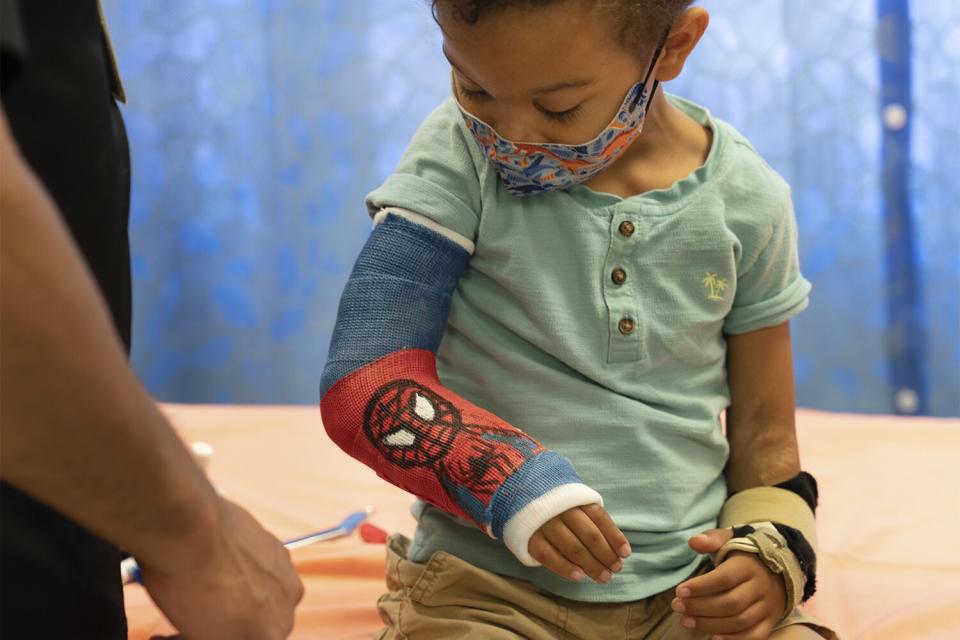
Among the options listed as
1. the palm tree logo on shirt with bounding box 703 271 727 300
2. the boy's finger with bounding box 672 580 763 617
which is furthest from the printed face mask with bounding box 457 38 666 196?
the boy's finger with bounding box 672 580 763 617

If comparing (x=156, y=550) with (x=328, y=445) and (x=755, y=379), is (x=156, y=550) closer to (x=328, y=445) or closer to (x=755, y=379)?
(x=755, y=379)

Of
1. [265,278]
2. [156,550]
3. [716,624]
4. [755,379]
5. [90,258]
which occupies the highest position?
[90,258]

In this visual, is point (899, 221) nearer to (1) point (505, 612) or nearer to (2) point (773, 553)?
(2) point (773, 553)

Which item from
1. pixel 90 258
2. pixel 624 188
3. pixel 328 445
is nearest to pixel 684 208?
pixel 624 188

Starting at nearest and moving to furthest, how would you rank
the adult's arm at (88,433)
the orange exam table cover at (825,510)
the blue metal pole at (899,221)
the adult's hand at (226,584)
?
the adult's arm at (88,433) → the adult's hand at (226,584) → the orange exam table cover at (825,510) → the blue metal pole at (899,221)

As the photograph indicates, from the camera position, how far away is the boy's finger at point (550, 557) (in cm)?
90

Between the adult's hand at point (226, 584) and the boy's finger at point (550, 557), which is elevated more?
the adult's hand at point (226, 584)

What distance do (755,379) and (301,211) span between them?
1.60m

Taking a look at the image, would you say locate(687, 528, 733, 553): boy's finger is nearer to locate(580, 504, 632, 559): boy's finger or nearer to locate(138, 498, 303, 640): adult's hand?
locate(580, 504, 632, 559): boy's finger

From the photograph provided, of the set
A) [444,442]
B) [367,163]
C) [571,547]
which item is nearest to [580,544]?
[571,547]

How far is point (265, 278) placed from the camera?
8.57 ft

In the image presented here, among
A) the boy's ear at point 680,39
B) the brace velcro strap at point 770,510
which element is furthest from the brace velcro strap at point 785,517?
the boy's ear at point 680,39

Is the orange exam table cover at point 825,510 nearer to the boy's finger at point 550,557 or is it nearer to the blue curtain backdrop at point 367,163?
the boy's finger at point 550,557

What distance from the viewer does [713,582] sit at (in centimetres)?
97
